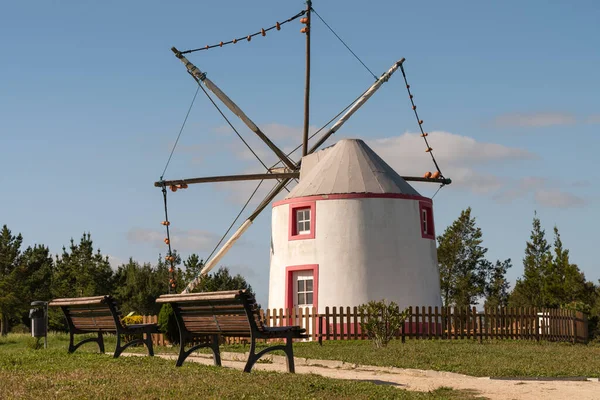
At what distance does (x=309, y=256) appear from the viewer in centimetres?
3014

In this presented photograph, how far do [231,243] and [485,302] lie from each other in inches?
1180

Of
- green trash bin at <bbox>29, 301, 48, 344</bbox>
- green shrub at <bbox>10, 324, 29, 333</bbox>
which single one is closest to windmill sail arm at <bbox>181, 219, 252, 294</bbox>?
green trash bin at <bbox>29, 301, 48, 344</bbox>

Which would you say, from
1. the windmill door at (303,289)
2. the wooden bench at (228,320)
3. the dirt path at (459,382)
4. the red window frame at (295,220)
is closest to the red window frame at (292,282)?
the windmill door at (303,289)

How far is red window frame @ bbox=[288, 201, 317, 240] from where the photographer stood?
99.5ft

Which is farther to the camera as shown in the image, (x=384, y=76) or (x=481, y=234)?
(x=481, y=234)

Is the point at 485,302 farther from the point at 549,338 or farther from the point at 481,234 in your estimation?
the point at 549,338

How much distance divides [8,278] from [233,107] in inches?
915

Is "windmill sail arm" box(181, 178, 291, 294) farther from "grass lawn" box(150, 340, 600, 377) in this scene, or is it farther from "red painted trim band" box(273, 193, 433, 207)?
"grass lawn" box(150, 340, 600, 377)

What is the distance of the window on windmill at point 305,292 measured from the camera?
98.9ft

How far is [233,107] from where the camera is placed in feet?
117

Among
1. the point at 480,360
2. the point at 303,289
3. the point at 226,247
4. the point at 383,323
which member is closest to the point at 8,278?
the point at 226,247

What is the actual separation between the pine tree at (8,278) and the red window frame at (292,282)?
715 inches

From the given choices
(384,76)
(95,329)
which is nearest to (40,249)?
(384,76)

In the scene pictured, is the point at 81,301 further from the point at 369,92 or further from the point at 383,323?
the point at 369,92
